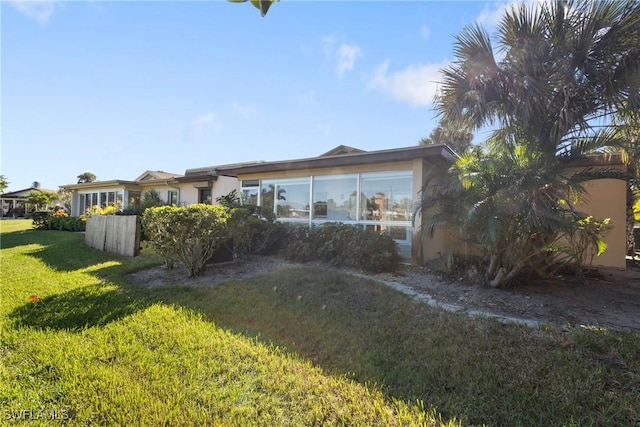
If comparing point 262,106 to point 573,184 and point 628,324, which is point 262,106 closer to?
point 573,184

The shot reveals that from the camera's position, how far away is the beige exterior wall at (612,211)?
9359 mm

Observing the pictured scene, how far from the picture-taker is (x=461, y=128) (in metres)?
7.79

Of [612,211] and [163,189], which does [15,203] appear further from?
[612,211]

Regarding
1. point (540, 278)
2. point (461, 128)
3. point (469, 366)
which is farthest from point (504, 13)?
point (469, 366)

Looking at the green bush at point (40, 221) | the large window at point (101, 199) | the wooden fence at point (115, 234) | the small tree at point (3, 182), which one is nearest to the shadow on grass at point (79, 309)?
the wooden fence at point (115, 234)

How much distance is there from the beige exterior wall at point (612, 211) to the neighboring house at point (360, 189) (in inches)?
197

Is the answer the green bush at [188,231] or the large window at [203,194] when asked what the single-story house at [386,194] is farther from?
the large window at [203,194]

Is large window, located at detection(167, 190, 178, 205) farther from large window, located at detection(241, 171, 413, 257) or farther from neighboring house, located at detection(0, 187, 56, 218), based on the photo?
neighboring house, located at detection(0, 187, 56, 218)

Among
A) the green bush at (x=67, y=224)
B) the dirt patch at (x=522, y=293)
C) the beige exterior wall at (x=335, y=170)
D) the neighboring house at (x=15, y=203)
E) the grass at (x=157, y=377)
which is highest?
the beige exterior wall at (x=335, y=170)

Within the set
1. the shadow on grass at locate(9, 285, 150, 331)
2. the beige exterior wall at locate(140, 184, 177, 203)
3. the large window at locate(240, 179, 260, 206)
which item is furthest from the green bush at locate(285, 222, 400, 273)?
the beige exterior wall at locate(140, 184, 177, 203)

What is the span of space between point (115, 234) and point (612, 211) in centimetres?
1667

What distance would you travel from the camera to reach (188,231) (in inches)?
271

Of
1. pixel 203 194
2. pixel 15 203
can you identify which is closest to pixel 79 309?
pixel 203 194

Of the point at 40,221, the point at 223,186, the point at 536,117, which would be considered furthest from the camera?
the point at 40,221
